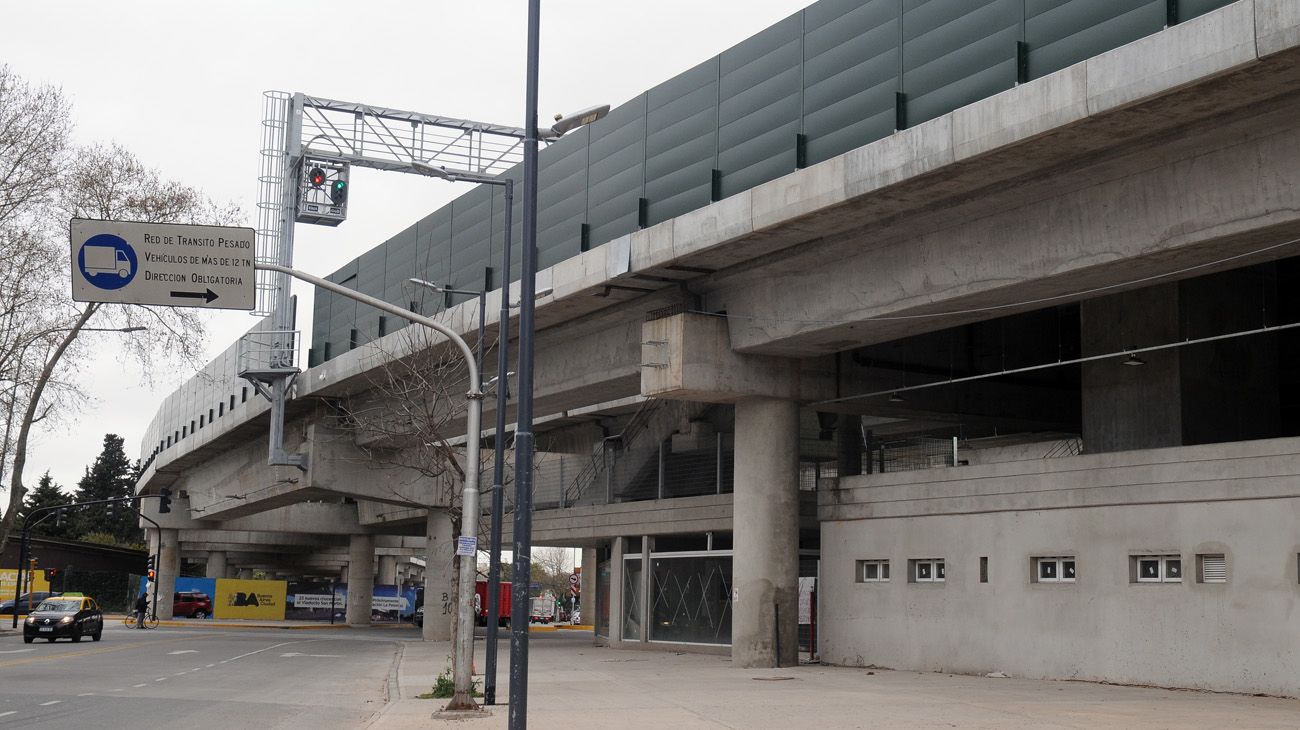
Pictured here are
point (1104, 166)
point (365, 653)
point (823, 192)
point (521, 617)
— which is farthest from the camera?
point (365, 653)

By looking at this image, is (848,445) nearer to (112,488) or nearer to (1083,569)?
(1083,569)

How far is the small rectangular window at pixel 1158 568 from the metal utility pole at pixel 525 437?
1310 cm

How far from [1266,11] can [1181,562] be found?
1018cm

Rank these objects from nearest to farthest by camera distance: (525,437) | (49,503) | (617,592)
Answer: (525,437)
(617,592)
(49,503)

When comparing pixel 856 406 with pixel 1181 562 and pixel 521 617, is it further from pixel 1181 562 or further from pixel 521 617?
pixel 521 617

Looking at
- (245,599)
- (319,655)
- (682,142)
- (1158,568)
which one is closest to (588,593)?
(245,599)

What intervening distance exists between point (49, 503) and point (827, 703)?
371 ft

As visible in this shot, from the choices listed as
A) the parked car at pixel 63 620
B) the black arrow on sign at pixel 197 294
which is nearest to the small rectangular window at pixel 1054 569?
the black arrow on sign at pixel 197 294

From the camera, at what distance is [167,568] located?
76.2 metres

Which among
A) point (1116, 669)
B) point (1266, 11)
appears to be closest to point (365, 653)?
point (1116, 669)

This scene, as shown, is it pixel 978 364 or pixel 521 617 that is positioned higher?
pixel 978 364

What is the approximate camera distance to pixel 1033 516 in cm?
2380

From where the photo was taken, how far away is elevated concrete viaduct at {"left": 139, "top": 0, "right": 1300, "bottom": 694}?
17.0m

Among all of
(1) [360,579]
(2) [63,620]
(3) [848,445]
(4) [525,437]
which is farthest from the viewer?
(1) [360,579]
